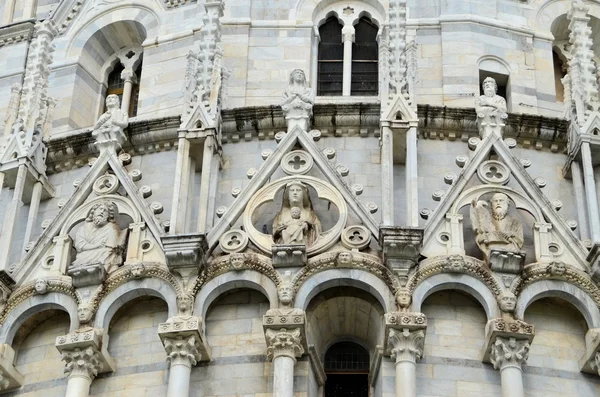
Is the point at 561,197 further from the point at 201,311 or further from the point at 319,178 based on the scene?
the point at 201,311

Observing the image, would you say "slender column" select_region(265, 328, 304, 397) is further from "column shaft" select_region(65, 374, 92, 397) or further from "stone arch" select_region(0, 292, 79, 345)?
"stone arch" select_region(0, 292, 79, 345)

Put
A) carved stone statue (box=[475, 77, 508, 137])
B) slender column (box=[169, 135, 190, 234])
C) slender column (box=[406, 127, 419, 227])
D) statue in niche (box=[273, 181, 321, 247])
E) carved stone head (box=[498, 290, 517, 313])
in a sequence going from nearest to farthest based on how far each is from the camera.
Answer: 1. carved stone head (box=[498, 290, 517, 313])
2. slender column (box=[406, 127, 419, 227])
3. statue in niche (box=[273, 181, 321, 247])
4. slender column (box=[169, 135, 190, 234])
5. carved stone statue (box=[475, 77, 508, 137])

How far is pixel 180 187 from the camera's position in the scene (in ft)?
68.2

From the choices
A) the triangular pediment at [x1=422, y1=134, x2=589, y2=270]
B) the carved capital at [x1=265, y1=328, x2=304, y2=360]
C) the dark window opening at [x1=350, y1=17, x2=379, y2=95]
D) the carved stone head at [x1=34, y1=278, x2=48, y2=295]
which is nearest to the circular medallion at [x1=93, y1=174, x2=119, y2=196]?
the carved stone head at [x1=34, y1=278, x2=48, y2=295]

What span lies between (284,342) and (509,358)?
291cm

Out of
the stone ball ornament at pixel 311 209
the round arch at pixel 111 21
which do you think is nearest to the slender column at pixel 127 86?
the round arch at pixel 111 21

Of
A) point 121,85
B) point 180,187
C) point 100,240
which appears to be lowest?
point 100,240

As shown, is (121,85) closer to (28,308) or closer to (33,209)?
(33,209)

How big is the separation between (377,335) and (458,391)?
146cm

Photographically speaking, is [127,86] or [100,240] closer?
[100,240]

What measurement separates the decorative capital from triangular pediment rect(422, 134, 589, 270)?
4.66ft

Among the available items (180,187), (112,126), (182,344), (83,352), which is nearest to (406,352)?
(182,344)

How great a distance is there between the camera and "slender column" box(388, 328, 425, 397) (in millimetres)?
18766

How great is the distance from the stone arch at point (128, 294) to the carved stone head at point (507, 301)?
438 centimetres
